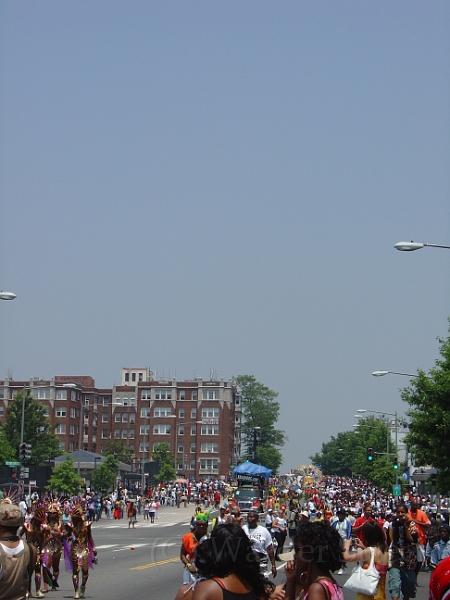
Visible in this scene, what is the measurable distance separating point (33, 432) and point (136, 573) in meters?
83.8

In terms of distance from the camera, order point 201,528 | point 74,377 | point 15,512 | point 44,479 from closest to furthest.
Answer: point 15,512 → point 201,528 → point 44,479 → point 74,377

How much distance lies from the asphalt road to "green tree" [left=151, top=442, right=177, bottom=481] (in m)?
68.7

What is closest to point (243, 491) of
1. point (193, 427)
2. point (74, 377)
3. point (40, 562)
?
point (40, 562)

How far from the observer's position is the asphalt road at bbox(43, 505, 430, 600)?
690 inches

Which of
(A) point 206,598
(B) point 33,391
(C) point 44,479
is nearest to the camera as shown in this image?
(A) point 206,598

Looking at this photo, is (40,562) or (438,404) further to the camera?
(438,404)

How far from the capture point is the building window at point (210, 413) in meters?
136

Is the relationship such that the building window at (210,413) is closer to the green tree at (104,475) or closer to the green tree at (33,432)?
the green tree at (33,432)

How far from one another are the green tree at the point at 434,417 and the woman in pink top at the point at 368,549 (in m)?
22.5

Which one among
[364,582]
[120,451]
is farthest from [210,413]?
[364,582]

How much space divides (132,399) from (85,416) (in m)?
7.89

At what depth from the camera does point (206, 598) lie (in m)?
5.15

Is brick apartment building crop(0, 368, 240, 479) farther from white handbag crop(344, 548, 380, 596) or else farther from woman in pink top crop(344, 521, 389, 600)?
white handbag crop(344, 548, 380, 596)

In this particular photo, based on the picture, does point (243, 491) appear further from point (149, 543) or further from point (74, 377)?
point (74, 377)
